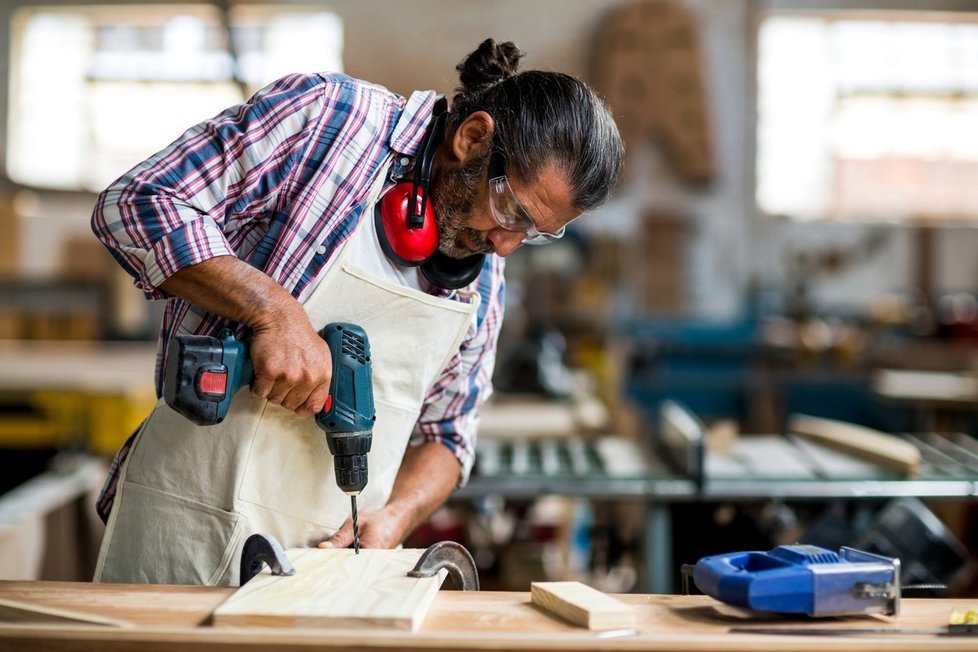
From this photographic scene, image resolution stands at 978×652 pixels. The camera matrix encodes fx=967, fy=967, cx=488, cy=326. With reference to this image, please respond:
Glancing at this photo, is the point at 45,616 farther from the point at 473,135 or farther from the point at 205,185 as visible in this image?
the point at 473,135

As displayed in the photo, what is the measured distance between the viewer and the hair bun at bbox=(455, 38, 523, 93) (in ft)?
5.44

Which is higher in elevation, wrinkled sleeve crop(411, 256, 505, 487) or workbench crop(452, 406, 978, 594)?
wrinkled sleeve crop(411, 256, 505, 487)

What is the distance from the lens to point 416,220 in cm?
160

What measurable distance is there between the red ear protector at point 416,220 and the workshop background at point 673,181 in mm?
3450

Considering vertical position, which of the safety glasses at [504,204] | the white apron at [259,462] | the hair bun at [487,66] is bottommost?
the white apron at [259,462]

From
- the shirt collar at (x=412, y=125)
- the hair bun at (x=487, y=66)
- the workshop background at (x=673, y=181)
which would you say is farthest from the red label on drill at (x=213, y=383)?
the workshop background at (x=673, y=181)

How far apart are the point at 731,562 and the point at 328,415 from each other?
2.10 ft

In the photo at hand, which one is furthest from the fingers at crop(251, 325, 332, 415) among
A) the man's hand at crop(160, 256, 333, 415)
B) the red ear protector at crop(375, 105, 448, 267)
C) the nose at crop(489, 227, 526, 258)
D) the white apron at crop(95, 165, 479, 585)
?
the nose at crop(489, 227, 526, 258)

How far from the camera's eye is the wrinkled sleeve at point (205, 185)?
4.58 ft

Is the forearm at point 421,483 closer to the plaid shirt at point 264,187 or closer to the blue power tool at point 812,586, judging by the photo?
the plaid shirt at point 264,187

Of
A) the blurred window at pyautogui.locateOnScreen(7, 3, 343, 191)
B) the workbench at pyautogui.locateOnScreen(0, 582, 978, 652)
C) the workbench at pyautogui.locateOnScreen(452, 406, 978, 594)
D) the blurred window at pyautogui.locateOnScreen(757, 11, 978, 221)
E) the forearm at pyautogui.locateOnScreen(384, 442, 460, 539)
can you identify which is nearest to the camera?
the workbench at pyautogui.locateOnScreen(0, 582, 978, 652)

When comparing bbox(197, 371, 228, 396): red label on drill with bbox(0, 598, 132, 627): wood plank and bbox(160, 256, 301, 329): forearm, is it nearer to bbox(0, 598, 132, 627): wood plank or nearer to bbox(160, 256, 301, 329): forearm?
bbox(160, 256, 301, 329): forearm

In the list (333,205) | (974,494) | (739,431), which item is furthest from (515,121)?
(739,431)

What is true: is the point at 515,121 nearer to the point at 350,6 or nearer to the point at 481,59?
the point at 481,59
